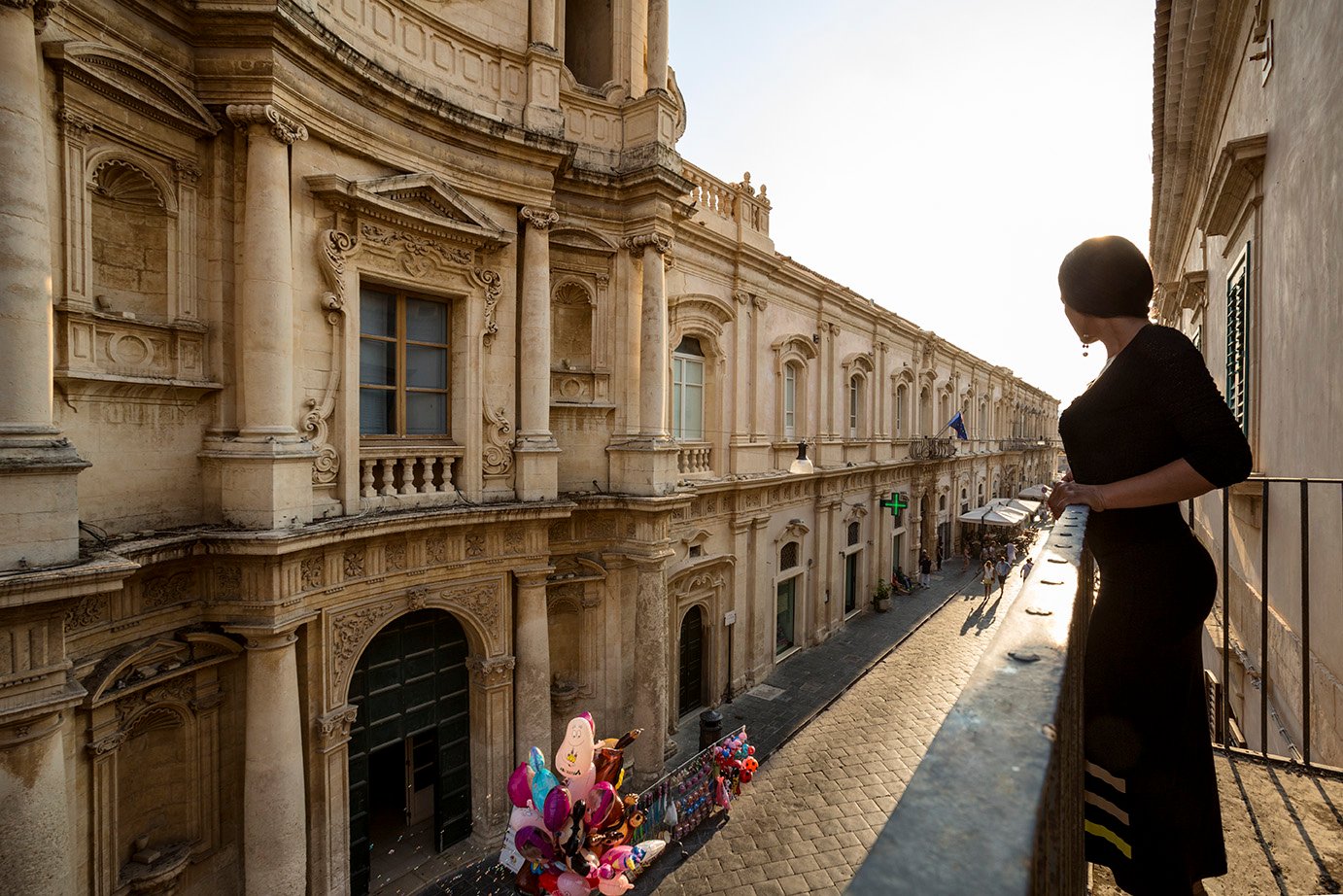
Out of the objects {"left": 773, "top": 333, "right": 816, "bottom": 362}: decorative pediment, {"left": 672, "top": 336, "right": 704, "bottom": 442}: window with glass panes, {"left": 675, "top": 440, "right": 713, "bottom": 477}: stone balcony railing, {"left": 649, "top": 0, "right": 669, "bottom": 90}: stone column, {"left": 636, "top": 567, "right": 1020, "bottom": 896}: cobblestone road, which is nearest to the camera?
{"left": 636, "top": 567, "right": 1020, "bottom": 896}: cobblestone road

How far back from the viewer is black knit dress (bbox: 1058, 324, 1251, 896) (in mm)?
1823

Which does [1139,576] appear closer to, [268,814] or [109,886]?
[268,814]

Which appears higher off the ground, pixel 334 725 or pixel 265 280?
pixel 265 280

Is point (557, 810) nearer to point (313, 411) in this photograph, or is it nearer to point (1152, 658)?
point (313, 411)

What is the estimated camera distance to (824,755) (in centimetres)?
1189

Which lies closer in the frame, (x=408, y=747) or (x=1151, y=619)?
(x=1151, y=619)

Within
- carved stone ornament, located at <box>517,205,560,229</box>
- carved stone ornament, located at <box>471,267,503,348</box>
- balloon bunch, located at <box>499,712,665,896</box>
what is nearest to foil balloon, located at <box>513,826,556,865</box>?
balloon bunch, located at <box>499,712,665,896</box>

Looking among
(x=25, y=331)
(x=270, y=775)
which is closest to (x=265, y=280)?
(x=25, y=331)

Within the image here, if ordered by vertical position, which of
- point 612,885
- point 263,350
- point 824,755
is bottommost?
point 824,755

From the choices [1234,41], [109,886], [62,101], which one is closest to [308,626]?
[109,886]

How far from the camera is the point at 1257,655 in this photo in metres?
6.48

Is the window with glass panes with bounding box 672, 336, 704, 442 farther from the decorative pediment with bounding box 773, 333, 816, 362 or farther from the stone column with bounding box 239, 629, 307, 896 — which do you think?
the stone column with bounding box 239, 629, 307, 896

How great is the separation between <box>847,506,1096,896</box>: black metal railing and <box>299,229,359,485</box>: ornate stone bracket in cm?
782

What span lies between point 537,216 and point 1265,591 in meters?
9.26
